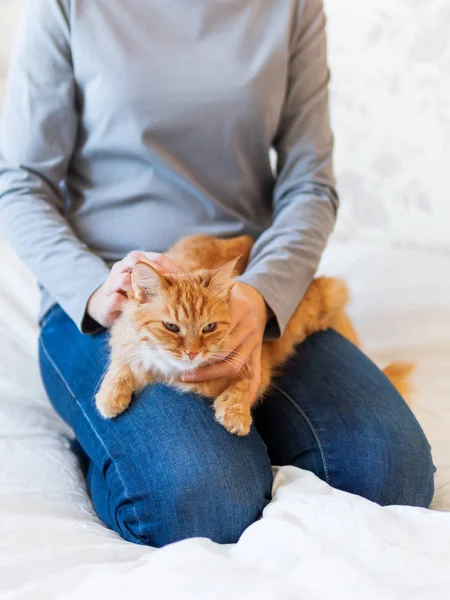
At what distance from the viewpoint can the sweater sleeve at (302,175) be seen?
1341 millimetres

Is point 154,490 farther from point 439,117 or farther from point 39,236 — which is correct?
point 439,117

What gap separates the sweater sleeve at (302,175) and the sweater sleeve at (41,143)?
0.38 metres

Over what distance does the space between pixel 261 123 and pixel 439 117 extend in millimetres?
1079

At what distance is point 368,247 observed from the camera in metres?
2.07

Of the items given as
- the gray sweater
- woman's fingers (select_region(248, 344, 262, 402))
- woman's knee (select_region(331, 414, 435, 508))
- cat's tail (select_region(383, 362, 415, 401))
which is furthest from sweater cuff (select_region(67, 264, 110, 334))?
cat's tail (select_region(383, 362, 415, 401))

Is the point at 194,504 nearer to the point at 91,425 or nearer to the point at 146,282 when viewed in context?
the point at 91,425

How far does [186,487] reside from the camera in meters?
1.02

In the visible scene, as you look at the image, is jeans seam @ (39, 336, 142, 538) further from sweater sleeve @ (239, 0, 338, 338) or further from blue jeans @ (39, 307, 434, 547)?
sweater sleeve @ (239, 0, 338, 338)

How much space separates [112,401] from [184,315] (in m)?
0.20

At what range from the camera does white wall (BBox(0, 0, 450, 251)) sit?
7.04ft

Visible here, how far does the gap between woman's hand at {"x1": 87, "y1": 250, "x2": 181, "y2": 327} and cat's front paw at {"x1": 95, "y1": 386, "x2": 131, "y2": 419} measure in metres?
0.14

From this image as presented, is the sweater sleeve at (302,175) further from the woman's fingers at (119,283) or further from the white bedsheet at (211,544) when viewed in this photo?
the white bedsheet at (211,544)

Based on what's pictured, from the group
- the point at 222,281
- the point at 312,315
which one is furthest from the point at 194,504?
the point at 312,315

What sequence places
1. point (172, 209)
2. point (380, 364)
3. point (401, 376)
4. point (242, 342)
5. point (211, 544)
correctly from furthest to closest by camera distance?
point (380, 364) → point (401, 376) → point (172, 209) → point (242, 342) → point (211, 544)
